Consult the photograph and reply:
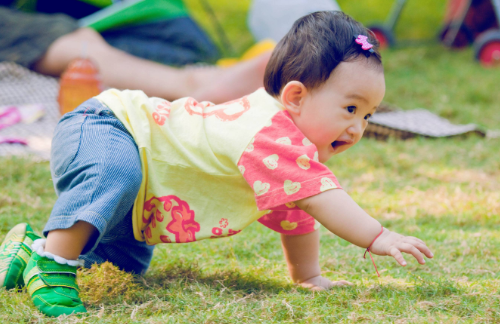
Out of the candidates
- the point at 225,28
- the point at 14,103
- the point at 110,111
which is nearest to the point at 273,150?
the point at 110,111

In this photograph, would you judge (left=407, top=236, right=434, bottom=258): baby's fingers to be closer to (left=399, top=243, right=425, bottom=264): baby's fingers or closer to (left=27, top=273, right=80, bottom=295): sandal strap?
(left=399, top=243, right=425, bottom=264): baby's fingers

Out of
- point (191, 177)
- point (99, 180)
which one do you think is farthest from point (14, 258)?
point (191, 177)

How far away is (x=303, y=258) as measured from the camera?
141 cm

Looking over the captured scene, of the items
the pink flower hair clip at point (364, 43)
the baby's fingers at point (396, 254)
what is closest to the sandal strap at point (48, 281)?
the baby's fingers at point (396, 254)

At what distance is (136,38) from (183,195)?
3543 mm

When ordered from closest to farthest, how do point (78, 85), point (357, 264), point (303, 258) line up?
point (303, 258)
point (357, 264)
point (78, 85)

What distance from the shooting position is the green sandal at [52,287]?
1.09 meters

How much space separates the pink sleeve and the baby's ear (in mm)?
90

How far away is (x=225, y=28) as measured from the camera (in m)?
5.64

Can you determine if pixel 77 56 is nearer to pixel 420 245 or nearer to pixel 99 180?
pixel 99 180

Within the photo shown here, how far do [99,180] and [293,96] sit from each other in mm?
486

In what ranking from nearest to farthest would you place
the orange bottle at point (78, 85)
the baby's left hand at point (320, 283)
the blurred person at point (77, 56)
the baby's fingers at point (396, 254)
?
the baby's fingers at point (396, 254) → the baby's left hand at point (320, 283) → the orange bottle at point (78, 85) → the blurred person at point (77, 56)

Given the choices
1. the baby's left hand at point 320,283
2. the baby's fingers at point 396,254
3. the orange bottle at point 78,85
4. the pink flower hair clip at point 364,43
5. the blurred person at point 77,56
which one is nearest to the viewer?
the baby's fingers at point 396,254

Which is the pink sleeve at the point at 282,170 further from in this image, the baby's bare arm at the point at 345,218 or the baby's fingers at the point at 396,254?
the baby's fingers at the point at 396,254
